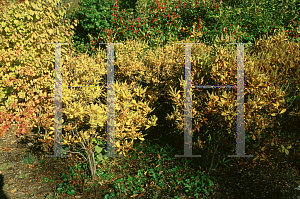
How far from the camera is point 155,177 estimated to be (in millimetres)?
3607

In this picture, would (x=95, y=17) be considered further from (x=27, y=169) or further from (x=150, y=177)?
(x=150, y=177)

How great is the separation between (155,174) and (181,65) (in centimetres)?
190

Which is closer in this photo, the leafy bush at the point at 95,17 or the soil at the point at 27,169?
the soil at the point at 27,169

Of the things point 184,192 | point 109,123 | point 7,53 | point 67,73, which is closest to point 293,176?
point 184,192

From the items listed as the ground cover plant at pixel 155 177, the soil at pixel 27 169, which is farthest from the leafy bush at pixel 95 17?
the ground cover plant at pixel 155 177

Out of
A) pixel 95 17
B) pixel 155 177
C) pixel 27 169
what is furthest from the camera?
pixel 95 17

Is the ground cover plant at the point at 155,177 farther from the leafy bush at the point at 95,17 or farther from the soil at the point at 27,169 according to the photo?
the leafy bush at the point at 95,17

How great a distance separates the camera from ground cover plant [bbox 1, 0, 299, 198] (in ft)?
10.9

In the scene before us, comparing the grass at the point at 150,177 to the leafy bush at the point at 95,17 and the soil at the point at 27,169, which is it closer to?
the soil at the point at 27,169

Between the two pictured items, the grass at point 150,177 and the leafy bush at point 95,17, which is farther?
the leafy bush at point 95,17

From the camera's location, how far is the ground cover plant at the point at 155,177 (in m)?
3.34

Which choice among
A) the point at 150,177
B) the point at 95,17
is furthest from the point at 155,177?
the point at 95,17

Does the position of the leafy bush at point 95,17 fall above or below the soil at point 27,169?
above

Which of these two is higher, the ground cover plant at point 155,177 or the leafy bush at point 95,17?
the leafy bush at point 95,17
